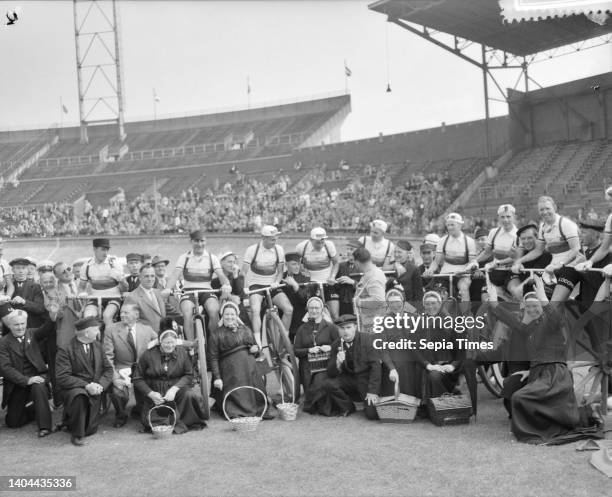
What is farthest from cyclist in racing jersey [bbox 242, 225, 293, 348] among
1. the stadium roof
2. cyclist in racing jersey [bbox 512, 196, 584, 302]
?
the stadium roof

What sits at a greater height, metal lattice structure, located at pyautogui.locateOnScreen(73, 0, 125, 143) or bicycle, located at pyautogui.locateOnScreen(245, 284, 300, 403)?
metal lattice structure, located at pyautogui.locateOnScreen(73, 0, 125, 143)

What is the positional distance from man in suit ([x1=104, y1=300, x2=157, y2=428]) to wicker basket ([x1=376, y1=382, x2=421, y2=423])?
9.08 feet

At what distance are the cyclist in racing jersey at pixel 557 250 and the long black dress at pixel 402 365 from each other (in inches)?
62.2

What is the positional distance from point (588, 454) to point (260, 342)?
163 inches

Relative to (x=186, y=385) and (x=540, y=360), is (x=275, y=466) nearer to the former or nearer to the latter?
(x=186, y=385)

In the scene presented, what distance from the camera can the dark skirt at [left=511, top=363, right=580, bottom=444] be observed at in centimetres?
661

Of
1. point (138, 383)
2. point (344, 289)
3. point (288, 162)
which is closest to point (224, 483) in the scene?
point (138, 383)

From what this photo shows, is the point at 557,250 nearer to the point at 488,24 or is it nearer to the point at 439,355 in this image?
the point at 439,355

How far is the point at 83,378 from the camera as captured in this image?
7781mm

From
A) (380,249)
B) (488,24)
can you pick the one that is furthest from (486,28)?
(380,249)

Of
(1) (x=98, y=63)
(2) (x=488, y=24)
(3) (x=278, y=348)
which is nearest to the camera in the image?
(3) (x=278, y=348)

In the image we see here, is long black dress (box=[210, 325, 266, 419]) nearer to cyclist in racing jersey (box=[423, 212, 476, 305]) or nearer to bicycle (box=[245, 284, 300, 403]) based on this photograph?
bicycle (box=[245, 284, 300, 403])

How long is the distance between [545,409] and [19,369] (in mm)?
5732

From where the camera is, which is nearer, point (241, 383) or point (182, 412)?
point (182, 412)
